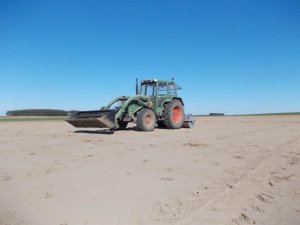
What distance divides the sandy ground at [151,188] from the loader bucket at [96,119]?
4.13m

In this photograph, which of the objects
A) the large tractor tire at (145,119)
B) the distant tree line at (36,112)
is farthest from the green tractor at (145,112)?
the distant tree line at (36,112)

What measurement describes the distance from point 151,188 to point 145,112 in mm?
8402

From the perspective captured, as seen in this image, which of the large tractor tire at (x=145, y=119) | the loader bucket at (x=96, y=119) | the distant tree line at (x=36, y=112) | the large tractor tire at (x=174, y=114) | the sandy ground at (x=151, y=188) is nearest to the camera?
the sandy ground at (x=151, y=188)

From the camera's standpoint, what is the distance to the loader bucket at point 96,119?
439 inches

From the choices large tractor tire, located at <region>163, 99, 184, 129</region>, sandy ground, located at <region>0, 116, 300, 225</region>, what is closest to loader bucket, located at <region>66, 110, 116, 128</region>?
large tractor tire, located at <region>163, 99, 184, 129</region>

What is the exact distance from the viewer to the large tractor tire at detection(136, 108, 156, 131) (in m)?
12.4

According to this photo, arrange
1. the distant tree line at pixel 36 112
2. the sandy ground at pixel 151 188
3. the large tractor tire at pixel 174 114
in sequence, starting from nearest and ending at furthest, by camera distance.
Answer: the sandy ground at pixel 151 188 → the large tractor tire at pixel 174 114 → the distant tree line at pixel 36 112

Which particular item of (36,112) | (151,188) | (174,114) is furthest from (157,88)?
(36,112)

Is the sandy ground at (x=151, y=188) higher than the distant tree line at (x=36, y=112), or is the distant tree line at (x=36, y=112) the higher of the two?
the distant tree line at (x=36, y=112)

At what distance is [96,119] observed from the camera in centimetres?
1104

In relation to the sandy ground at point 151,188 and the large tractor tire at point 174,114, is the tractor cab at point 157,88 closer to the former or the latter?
the large tractor tire at point 174,114

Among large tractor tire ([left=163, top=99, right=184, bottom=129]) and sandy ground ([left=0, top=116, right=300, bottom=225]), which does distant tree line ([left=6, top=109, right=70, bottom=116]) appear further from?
sandy ground ([left=0, top=116, right=300, bottom=225])

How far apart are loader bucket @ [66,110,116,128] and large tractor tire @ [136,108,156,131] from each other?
119cm

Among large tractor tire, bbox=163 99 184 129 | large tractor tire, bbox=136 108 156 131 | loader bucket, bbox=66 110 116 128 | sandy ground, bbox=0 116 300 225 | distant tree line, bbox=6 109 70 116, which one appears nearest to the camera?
sandy ground, bbox=0 116 300 225
